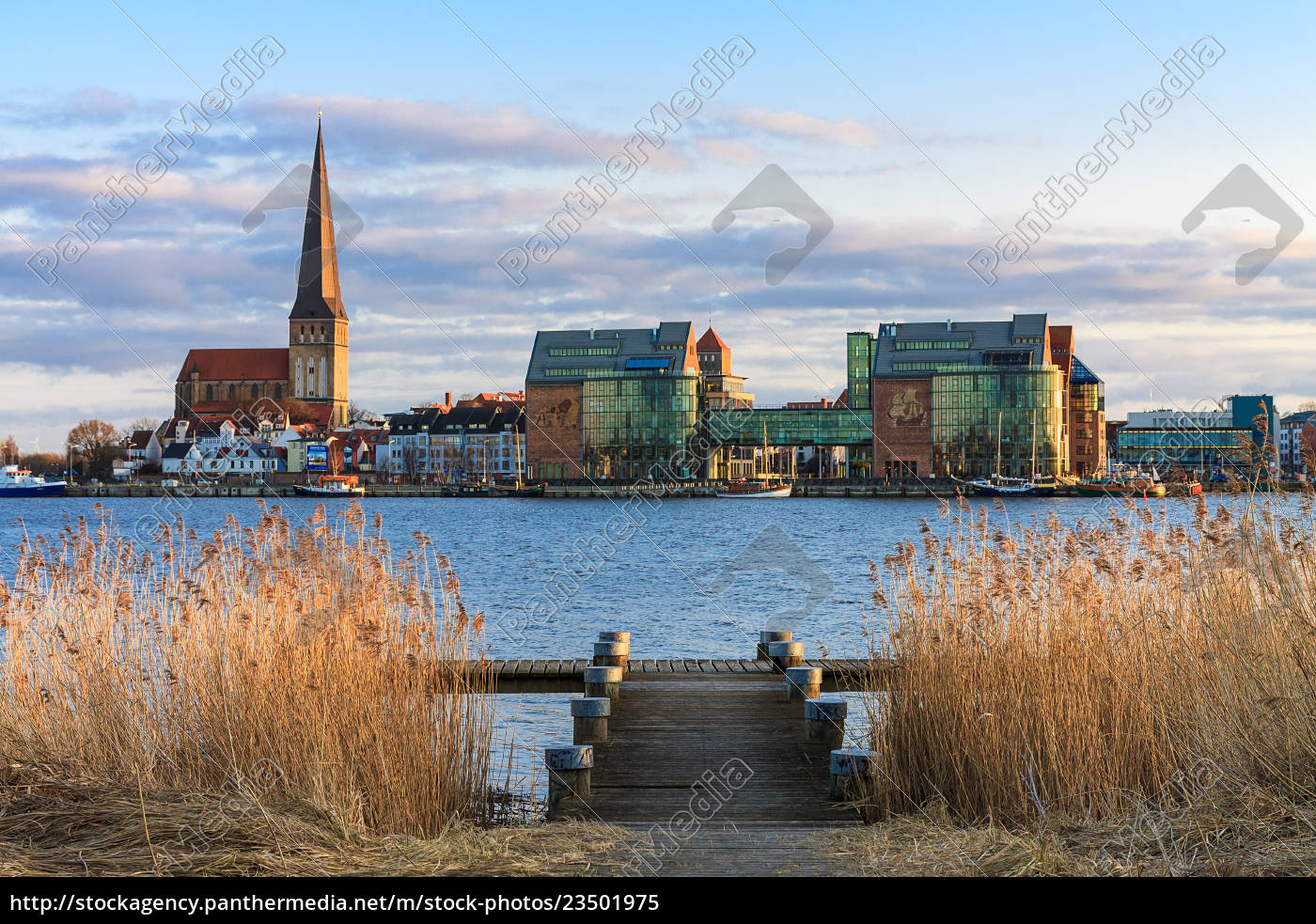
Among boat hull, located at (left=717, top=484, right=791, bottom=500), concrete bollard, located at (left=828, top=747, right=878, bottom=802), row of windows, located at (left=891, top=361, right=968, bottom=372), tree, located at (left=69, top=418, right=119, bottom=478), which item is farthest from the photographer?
tree, located at (left=69, top=418, right=119, bottom=478)

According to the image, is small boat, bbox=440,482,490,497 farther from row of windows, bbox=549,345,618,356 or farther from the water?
the water

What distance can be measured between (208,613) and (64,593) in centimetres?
152

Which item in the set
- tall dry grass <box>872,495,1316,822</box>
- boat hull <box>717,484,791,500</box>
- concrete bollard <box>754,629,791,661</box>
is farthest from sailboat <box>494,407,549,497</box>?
tall dry grass <box>872,495,1316,822</box>

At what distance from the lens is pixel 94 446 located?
155000mm

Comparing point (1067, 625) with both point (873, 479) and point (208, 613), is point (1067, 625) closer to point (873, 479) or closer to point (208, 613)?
point (208, 613)

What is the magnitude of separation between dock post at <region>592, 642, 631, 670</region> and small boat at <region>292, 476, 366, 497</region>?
123m

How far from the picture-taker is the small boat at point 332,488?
136000 mm

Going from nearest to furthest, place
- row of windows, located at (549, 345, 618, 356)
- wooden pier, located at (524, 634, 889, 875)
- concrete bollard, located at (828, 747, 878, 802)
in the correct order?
1. wooden pier, located at (524, 634, 889, 875)
2. concrete bollard, located at (828, 747, 878, 802)
3. row of windows, located at (549, 345, 618, 356)

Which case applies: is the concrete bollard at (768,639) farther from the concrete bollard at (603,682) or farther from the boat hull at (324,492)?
the boat hull at (324,492)

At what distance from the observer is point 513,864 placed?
Result: 6.26m

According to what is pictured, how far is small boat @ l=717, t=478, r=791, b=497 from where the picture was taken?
130m

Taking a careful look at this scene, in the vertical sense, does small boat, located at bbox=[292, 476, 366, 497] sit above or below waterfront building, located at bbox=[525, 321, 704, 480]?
below

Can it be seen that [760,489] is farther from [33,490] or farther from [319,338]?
[319,338]
